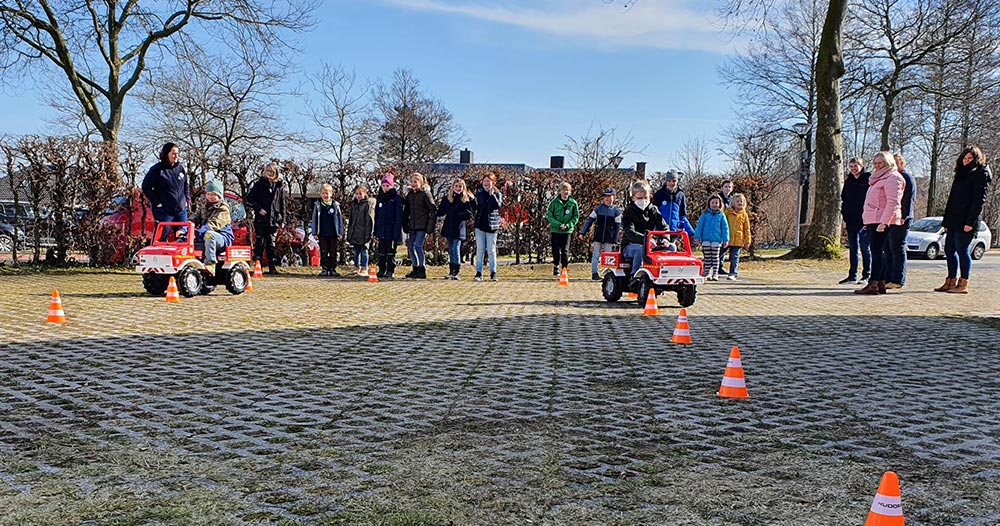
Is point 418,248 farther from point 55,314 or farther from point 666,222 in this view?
point 55,314

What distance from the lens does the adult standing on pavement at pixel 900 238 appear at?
515 inches

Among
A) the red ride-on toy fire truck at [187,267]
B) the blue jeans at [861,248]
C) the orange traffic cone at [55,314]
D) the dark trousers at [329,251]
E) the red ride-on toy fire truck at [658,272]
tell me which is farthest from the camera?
the dark trousers at [329,251]

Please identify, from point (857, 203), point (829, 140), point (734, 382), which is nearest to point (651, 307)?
point (734, 382)

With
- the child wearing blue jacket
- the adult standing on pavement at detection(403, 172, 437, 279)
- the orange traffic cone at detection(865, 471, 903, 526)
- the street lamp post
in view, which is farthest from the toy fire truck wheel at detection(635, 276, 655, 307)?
the street lamp post

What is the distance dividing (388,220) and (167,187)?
4.66 metres

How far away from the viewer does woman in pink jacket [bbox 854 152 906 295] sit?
12852 mm

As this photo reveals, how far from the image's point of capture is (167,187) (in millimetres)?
12344

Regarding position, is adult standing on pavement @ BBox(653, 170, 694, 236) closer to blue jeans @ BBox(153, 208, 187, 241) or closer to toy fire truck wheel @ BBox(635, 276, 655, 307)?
toy fire truck wheel @ BBox(635, 276, 655, 307)

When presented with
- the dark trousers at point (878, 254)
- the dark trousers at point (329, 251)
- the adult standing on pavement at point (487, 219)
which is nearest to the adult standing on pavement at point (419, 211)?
the adult standing on pavement at point (487, 219)

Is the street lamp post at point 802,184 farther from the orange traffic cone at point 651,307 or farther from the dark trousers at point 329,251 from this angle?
the orange traffic cone at point 651,307

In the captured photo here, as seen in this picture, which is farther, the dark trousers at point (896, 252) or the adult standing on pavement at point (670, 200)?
the adult standing on pavement at point (670, 200)

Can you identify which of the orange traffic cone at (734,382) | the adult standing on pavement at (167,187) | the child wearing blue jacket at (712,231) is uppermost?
the adult standing on pavement at (167,187)

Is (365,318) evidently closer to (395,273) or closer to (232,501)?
(232,501)

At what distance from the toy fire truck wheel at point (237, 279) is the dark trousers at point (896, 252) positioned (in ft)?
33.1
